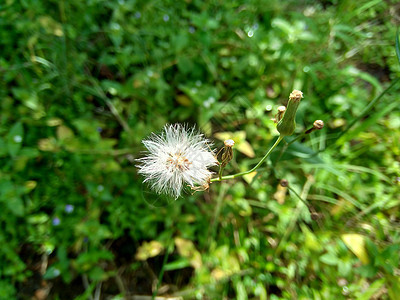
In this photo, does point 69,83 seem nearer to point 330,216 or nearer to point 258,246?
point 258,246

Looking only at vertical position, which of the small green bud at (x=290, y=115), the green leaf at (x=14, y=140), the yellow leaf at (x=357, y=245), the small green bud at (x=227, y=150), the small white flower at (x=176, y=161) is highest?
the small green bud at (x=290, y=115)

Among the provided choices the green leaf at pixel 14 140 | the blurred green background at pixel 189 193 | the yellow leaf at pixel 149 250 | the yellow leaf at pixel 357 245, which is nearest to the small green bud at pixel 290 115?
the blurred green background at pixel 189 193

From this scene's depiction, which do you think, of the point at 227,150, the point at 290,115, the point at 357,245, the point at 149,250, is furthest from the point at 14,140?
the point at 357,245

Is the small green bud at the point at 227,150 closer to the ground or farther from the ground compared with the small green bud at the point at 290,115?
closer to the ground

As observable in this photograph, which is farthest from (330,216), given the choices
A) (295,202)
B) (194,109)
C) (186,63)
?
(186,63)

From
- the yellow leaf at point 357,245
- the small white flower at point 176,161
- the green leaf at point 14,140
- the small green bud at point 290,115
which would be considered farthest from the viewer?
the green leaf at point 14,140

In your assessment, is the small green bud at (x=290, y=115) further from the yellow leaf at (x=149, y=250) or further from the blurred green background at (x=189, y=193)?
the yellow leaf at (x=149, y=250)

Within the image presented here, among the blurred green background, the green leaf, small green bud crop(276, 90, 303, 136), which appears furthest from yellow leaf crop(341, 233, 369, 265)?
the green leaf
